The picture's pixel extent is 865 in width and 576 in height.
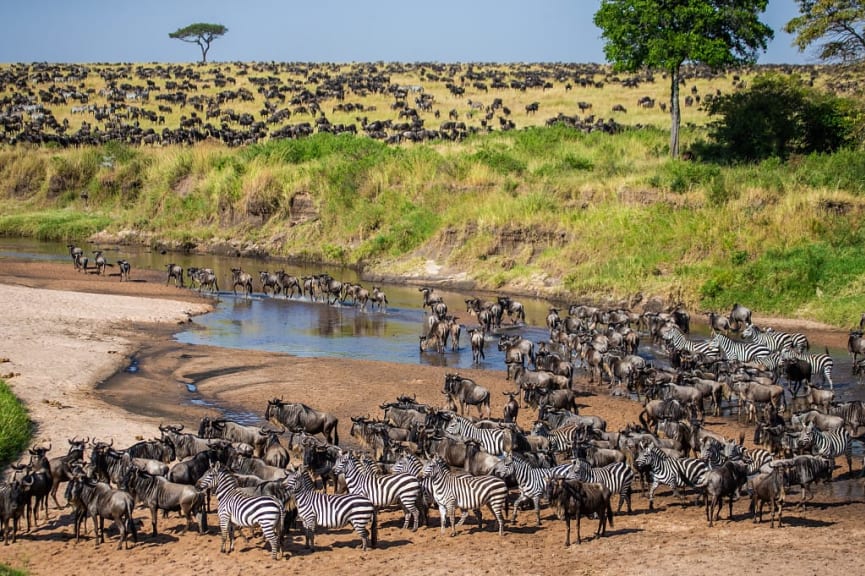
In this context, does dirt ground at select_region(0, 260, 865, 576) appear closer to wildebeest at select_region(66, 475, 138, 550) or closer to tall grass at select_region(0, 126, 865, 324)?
wildebeest at select_region(66, 475, 138, 550)

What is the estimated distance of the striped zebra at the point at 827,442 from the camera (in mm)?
16562

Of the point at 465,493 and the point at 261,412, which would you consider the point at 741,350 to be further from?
the point at 465,493

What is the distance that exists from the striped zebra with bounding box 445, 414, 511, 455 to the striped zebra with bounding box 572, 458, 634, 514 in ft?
7.05

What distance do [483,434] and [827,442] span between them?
5490 mm

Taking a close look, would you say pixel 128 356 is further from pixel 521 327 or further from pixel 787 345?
pixel 787 345

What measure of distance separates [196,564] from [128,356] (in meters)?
13.2

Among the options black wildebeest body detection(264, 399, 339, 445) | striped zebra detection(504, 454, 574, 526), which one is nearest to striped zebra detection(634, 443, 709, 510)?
striped zebra detection(504, 454, 574, 526)

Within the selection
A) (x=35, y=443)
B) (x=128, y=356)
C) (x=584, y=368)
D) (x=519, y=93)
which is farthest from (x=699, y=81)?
(x=35, y=443)

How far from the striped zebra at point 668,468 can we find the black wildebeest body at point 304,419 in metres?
5.62

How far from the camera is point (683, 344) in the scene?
87.5 feet

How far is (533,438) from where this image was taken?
1752 centimetres

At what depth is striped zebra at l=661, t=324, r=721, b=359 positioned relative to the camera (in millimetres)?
25453

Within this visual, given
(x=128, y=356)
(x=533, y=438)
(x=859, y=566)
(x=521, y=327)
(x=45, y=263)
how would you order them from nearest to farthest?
(x=859, y=566) < (x=533, y=438) < (x=128, y=356) < (x=521, y=327) < (x=45, y=263)

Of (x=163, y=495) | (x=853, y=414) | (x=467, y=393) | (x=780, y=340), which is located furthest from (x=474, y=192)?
(x=163, y=495)
